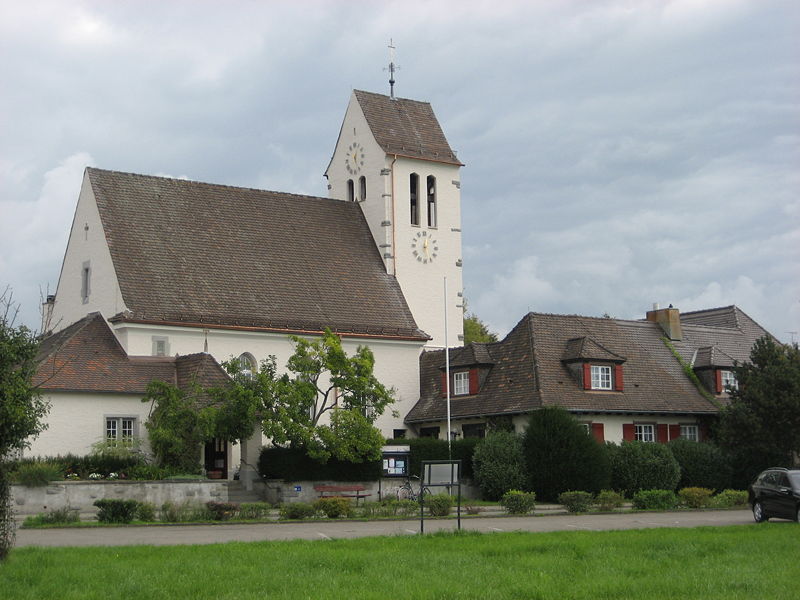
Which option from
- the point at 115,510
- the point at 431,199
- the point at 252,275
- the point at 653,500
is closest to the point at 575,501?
the point at 653,500

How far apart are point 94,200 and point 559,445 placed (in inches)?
893

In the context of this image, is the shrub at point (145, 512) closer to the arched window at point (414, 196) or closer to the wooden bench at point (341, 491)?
the wooden bench at point (341, 491)

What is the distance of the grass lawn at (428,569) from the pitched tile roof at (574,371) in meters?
23.2

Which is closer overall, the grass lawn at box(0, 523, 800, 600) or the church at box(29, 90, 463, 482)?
the grass lawn at box(0, 523, 800, 600)

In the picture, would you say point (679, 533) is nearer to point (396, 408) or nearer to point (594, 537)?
point (594, 537)

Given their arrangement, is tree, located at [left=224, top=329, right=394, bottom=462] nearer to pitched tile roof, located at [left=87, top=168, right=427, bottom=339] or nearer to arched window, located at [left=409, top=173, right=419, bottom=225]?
pitched tile roof, located at [left=87, top=168, right=427, bottom=339]

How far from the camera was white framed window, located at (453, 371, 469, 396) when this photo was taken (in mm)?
50656

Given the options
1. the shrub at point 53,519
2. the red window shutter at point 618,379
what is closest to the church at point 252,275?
the red window shutter at point 618,379

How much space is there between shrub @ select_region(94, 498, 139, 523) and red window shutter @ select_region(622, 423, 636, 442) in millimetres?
24297

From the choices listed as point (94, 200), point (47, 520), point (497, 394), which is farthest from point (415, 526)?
point (94, 200)

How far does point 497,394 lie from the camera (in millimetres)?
48656

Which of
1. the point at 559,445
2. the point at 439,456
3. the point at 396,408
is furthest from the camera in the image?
the point at 396,408

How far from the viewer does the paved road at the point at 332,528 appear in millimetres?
25312

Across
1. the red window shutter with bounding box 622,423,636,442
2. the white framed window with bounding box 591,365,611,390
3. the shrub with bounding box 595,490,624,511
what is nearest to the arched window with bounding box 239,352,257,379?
the white framed window with bounding box 591,365,611,390
